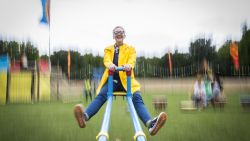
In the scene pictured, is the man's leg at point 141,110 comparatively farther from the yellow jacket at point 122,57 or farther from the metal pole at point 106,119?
the metal pole at point 106,119

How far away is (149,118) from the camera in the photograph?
13.4 ft

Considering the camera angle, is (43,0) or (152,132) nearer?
(152,132)

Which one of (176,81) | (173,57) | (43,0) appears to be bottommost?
(176,81)

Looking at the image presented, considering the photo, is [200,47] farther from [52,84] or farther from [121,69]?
[121,69]

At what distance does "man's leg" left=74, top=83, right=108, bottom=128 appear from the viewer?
384 centimetres

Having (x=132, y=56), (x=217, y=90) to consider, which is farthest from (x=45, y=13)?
(x=132, y=56)

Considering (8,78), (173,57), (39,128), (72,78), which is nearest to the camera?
(39,128)

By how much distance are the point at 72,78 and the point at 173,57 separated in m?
11.7

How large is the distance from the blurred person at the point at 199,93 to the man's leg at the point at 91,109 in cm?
800

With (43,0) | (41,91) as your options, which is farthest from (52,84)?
(43,0)

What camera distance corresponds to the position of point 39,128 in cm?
645

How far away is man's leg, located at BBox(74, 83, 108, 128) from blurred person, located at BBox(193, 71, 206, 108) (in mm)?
7999

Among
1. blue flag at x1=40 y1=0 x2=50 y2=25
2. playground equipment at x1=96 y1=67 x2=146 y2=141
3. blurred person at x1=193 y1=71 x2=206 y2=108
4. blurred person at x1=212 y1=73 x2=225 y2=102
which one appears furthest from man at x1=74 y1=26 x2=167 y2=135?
blue flag at x1=40 y1=0 x2=50 y2=25

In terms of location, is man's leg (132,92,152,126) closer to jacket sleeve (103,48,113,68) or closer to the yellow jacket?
the yellow jacket
